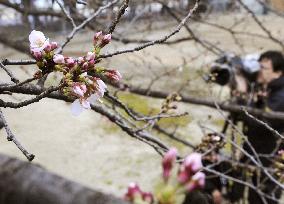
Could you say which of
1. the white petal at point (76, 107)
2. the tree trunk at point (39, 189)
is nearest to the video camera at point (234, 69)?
the white petal at point (76, 107)

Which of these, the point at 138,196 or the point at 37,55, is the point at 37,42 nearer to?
the point at 37,55

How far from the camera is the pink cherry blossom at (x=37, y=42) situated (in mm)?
1185

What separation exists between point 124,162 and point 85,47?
29.5 ft

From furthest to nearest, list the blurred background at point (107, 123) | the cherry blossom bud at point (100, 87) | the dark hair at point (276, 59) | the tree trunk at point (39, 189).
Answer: the blurred background at point (107, 123) < the dark hair at point (276, 59) < the cherry blossom bud at point (100, 87) < the tree trunk at point (39, 189)

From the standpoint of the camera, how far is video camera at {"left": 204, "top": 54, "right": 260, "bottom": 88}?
4.04m

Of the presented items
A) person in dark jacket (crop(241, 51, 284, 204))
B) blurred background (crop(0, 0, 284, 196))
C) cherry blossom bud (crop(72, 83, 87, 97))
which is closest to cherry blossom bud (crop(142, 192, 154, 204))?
cherry blossom bud (crop(72, 83, 87, 97))

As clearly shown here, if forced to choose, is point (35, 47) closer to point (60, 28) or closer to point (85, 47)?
point (85, 47)

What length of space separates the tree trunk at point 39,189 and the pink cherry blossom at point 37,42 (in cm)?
59

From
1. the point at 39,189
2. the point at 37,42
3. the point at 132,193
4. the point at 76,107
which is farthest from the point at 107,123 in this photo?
the point at 39,189

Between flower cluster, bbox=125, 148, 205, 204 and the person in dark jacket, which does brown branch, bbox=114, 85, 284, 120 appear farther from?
flower cluster, bbox=125, 148, 205, 204

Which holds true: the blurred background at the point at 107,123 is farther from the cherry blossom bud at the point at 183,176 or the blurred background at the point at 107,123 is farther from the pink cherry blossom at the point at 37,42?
the cherry blossom bud at the point at 183,176

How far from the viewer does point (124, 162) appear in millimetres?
6457

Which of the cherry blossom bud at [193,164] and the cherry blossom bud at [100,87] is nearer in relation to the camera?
the cherry blossom bud at [193,164]

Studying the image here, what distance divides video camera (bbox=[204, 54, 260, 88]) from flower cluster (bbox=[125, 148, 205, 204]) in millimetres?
3263
